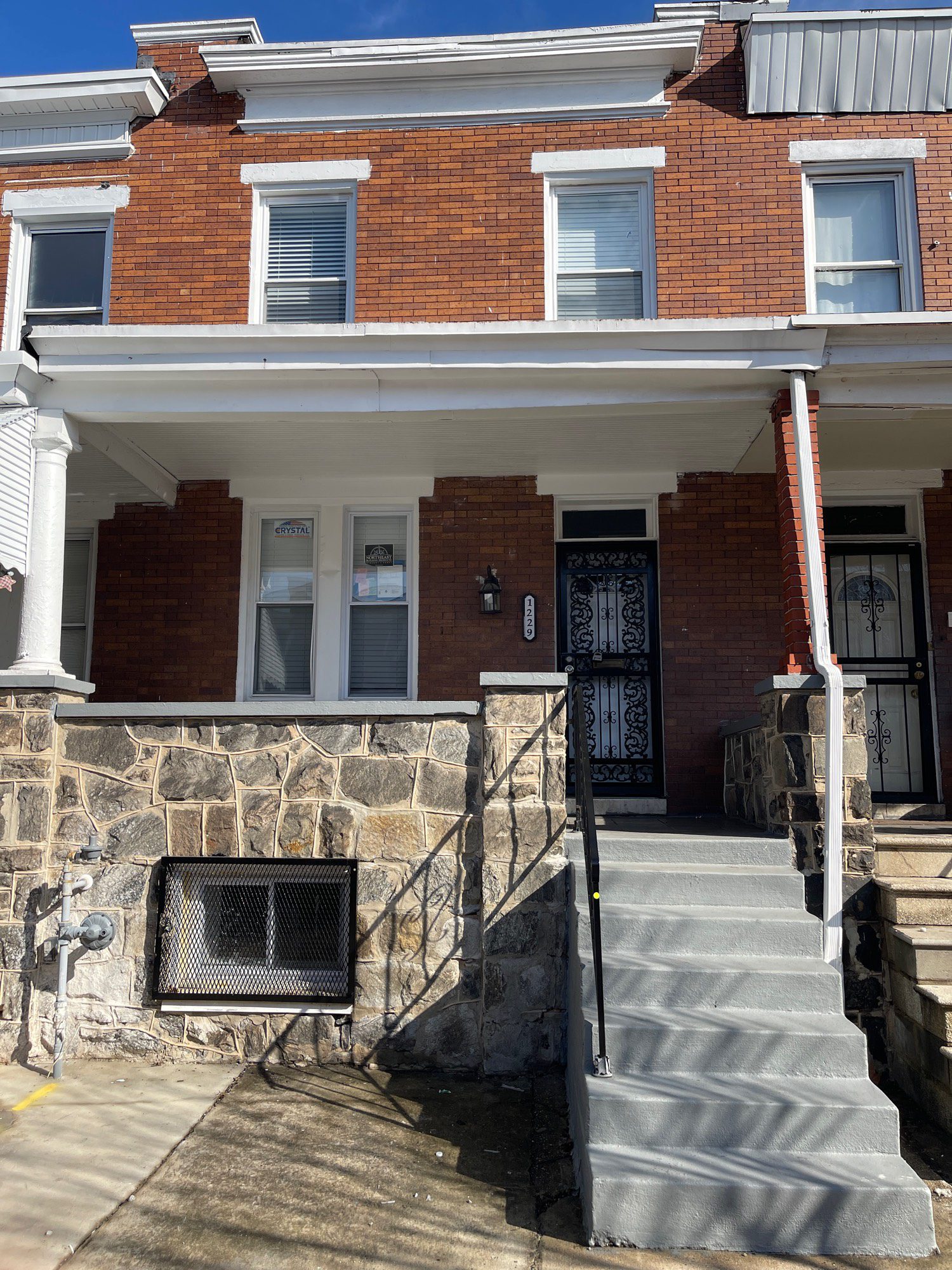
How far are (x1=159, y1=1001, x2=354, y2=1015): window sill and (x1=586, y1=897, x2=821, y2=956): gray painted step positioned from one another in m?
1.67

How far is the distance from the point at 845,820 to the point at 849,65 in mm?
6008

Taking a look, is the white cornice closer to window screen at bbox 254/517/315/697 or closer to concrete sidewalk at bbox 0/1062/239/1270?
window screen at bbox 254/517/315/697

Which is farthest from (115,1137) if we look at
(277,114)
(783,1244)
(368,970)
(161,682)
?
(277,114)

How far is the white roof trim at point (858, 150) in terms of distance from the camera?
24.8 ft

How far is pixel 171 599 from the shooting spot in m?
8.05

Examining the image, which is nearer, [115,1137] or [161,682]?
[115,1137]

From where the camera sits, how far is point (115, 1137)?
4.46 m

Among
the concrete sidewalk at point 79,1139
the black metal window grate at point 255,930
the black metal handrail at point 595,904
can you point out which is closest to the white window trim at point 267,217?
the black metal window grate at point 255,930

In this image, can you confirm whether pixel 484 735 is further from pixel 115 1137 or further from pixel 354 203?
pixel 354 203

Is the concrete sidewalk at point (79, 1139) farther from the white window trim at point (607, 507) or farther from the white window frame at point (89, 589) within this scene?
the white window trim at point (607, 507)

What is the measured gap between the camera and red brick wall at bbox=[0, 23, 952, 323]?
7.49m

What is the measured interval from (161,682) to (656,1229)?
5769mm

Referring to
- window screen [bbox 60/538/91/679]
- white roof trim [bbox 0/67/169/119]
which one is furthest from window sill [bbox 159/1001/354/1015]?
white roof trim [bbox 0/67/169/119]

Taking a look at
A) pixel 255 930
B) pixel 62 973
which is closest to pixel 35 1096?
pixel 62 973
